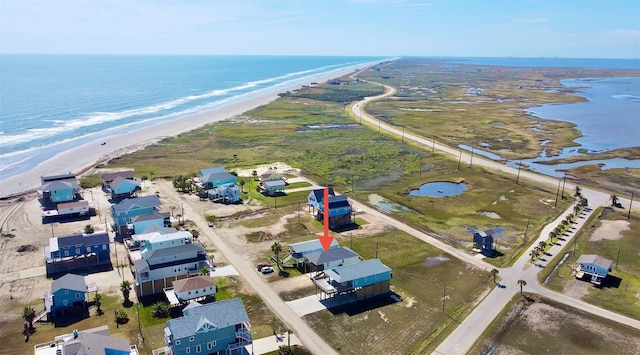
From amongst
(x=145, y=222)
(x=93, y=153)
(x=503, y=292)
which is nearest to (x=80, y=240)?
(x=145, y=222)

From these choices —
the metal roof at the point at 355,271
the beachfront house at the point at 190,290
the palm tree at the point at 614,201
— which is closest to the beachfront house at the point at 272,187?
the metal roof at the point at 355,271

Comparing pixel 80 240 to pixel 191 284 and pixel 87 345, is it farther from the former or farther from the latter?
pixel 87 345

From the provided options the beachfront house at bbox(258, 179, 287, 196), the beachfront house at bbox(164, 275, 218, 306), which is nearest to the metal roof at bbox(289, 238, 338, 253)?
the beachfront house at bbox(164, 275, 218, 306)

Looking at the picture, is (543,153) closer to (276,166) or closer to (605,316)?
(276,166)

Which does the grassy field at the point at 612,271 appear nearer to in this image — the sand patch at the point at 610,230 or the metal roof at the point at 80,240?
the sand patch at the point at 610,230

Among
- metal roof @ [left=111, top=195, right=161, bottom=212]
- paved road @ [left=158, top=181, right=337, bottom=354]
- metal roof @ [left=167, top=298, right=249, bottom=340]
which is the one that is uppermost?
metal roof @ [left=111, top=195, right=161, bottom=212]

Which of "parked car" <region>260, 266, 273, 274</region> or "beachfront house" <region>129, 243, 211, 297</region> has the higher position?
"beachfront house" <region>129, 243, 211, 297</region>

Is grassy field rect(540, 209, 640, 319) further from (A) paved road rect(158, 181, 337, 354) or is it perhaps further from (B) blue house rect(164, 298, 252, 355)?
(B) blue house rect(164, 298, 252, 355)

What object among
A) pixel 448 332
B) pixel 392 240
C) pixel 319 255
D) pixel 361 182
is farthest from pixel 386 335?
pixel 361 182

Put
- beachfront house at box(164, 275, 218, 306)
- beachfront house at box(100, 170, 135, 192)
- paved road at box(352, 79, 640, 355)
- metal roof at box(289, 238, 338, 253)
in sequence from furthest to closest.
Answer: beachfront house at box(100, 170, 135, 192), metal roof at box(289, 238, 338, 253), beachfront house at box(164, 275, 218, 306), paved road at box(352, 79, 640, 355)
